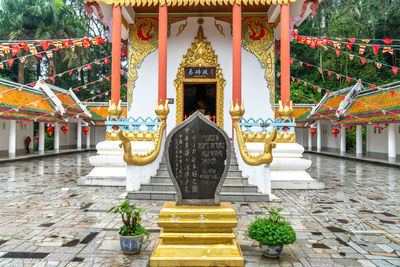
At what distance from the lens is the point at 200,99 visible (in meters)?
13.6

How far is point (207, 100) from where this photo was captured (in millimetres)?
13469

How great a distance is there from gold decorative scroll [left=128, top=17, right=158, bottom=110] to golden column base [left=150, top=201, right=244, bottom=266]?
9.41 metres

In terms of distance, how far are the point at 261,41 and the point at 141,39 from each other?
5.02 meters

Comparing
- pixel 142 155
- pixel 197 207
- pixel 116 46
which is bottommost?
pixel 197 207

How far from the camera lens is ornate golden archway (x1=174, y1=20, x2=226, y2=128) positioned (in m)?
12.1

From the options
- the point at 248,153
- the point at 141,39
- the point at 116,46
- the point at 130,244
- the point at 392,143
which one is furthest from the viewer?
the point at 392,143

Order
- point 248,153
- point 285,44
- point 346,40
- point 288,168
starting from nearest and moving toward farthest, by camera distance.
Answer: point 248,153, point 288,168, point 285,44, point 346,40

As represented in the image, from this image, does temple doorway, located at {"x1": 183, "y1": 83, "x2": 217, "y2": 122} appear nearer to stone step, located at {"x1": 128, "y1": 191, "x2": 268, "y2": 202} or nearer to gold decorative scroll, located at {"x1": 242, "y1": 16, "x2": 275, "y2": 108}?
gold decorative scroll, located at {"x1": 242, "y1": 16, "x2": 275, "y2": 108}

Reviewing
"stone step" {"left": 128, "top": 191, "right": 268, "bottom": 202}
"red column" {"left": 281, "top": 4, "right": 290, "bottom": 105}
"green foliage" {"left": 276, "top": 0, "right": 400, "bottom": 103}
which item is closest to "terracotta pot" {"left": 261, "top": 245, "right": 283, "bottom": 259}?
"stone step" {"left": 128, "top": 191, "right": 268, "bottom": 202}

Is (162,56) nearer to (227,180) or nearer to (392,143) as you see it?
(227,180)

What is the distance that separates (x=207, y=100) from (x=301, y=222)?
8.74 meters

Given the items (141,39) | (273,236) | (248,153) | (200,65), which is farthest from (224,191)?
(141,39)

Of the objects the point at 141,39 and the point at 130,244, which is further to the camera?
the point at 141,39

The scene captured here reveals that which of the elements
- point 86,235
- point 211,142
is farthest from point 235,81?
point 86,235
